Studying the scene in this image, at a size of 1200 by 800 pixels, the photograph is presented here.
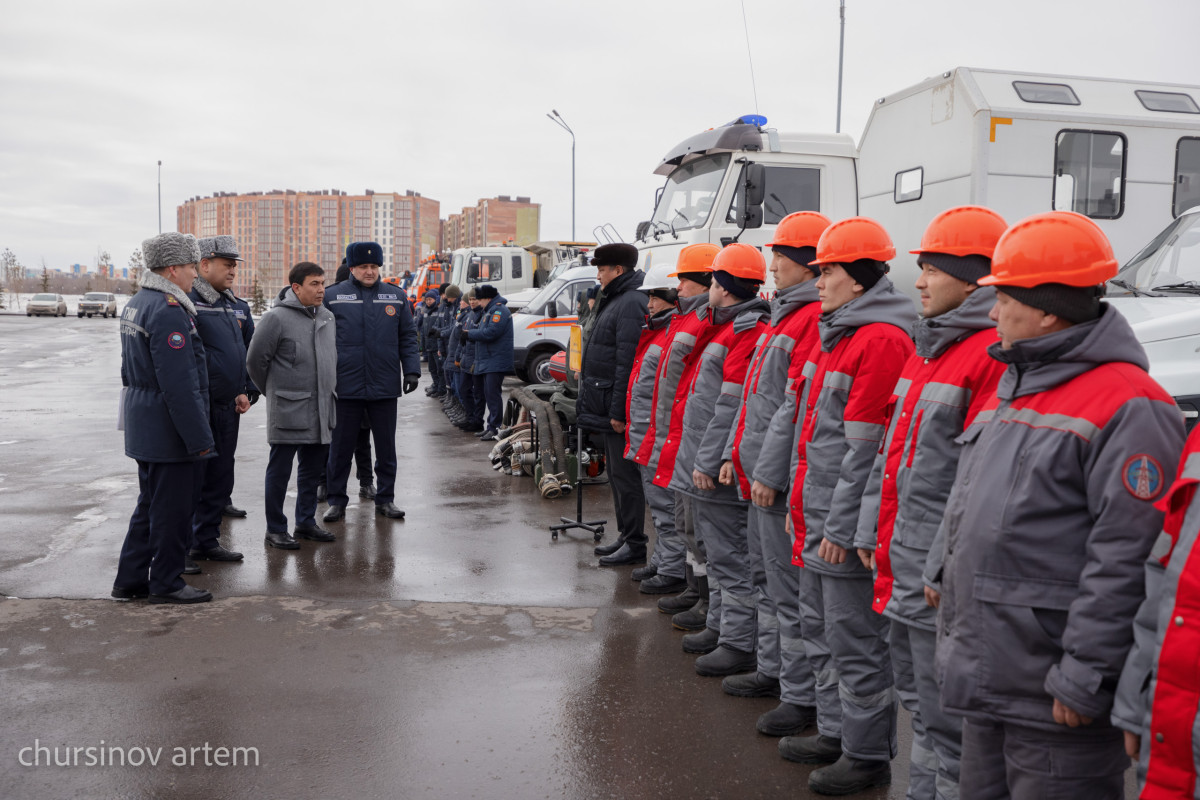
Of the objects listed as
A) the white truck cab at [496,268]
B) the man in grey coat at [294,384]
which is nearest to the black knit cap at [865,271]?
the man in grey coat at [294,384]

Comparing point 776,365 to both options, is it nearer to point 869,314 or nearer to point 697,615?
point 869,314

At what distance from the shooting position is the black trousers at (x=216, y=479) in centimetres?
678

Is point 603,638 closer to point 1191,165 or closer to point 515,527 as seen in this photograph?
point 515,527

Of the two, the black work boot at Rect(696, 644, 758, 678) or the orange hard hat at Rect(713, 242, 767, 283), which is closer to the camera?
the black work boot at Rect(696, 644, 758, 678)

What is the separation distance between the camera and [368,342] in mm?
7891

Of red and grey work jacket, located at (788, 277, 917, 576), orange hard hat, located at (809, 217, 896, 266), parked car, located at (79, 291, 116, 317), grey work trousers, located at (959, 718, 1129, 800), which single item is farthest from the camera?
parked car, located at (79, 291, 116, 317)

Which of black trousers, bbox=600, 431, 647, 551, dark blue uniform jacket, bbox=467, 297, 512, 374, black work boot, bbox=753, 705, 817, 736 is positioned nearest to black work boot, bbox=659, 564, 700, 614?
black trousers, bbox=600, 431, 647, 551

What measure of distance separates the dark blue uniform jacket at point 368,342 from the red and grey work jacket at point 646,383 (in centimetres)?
246

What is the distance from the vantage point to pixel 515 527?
7.89m

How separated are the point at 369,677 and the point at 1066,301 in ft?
11.8

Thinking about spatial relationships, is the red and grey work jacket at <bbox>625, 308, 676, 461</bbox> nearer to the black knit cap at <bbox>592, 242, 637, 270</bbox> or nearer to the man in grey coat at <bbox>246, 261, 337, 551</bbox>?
the black knit cap at <bbox>592, 242, 637, 270</bbox>

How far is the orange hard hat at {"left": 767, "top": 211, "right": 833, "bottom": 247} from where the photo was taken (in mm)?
4238

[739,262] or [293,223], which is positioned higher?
[293,223]

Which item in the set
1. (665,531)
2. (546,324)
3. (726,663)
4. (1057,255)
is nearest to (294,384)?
(665,531)
